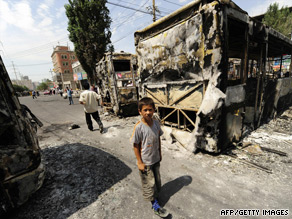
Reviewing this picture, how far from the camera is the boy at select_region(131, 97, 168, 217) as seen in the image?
1.95 meters

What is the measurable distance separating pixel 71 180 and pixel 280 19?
29.3 meters

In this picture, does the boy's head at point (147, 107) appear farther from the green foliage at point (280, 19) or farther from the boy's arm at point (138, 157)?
the green foliage at point (280, 19)

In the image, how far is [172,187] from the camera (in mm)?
2631

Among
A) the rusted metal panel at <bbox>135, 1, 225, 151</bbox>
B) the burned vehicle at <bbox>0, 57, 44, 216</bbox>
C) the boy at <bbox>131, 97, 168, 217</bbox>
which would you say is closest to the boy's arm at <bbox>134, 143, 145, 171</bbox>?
the boy at <bbox>131, 97, 168, 217</bbox>

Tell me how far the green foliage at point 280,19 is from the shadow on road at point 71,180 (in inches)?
1083

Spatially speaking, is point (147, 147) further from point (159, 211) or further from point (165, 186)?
point (165, 186)

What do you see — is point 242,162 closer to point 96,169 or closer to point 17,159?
point 96,169

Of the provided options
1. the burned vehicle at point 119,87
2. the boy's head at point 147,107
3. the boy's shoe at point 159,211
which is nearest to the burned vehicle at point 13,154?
the boy's head at point 147,107

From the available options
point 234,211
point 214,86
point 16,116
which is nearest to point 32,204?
point 16,116

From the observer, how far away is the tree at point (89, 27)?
1494 centimetres

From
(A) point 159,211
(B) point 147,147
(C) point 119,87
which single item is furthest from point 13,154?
(C) point 119,87

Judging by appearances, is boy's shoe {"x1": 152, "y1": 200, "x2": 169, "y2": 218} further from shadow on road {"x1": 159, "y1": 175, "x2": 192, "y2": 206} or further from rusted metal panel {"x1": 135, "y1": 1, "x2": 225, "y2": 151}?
rusted metal panel {"x1": 135, "y1": 1, "x2": 225, "y2": 151}

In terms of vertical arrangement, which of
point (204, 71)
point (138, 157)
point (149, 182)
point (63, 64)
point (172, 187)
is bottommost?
point (172, 187)

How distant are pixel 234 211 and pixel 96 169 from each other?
2.95 m
